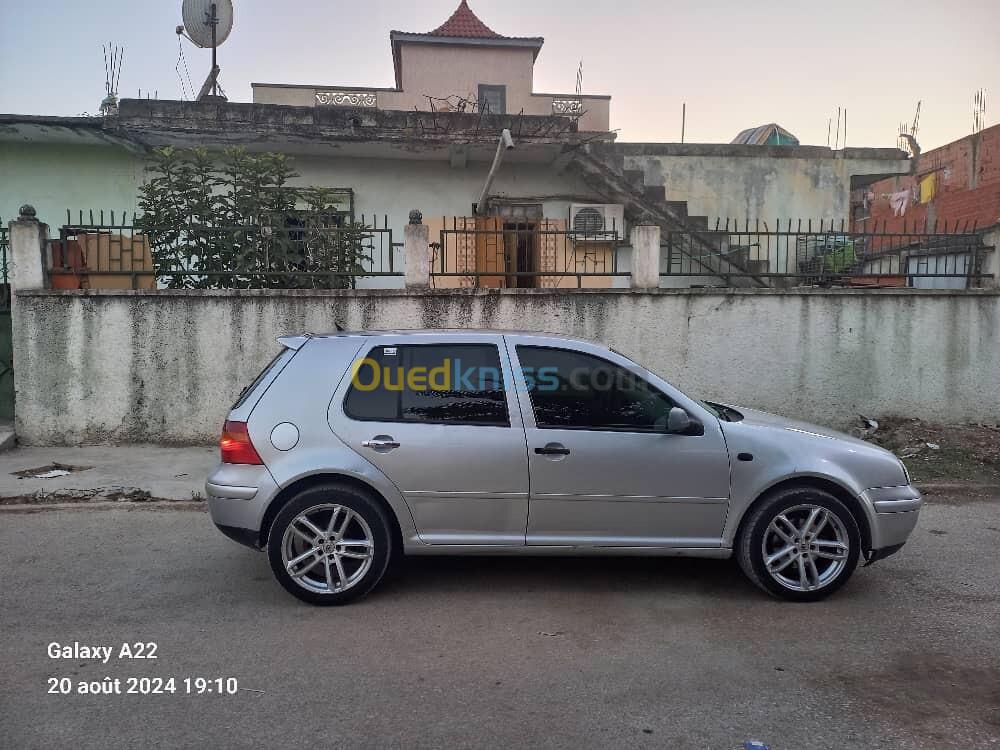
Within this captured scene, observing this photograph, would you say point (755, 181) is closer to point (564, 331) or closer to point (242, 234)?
point (564, 331)

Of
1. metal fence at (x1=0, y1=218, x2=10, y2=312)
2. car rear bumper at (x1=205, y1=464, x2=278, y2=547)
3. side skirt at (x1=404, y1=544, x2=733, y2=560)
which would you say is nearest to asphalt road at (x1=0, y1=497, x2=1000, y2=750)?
side skirt at (x1=404, y1=544, x2=733, y2=560)

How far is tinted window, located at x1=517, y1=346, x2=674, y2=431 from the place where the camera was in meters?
4.36

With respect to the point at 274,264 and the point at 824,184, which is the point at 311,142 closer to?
the point at 274,264

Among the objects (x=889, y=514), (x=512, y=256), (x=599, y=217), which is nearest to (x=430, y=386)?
(x=889, y=514)

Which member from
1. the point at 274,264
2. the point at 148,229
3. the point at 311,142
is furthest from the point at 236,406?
the point at 311,142

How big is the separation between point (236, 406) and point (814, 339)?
7.27 metres

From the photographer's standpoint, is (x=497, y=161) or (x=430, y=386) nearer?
(x=430, y=386)

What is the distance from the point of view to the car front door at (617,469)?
4.27m

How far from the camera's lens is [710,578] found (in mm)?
4766

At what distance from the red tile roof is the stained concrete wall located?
6595 millimetres

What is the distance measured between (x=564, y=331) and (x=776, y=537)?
16.2ft

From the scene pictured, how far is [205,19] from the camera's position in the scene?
13.2 meters

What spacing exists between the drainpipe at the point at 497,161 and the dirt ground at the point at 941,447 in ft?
20.1

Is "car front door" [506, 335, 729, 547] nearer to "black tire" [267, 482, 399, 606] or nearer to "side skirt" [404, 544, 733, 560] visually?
"side skirt" [404, 544, 733, 560]
